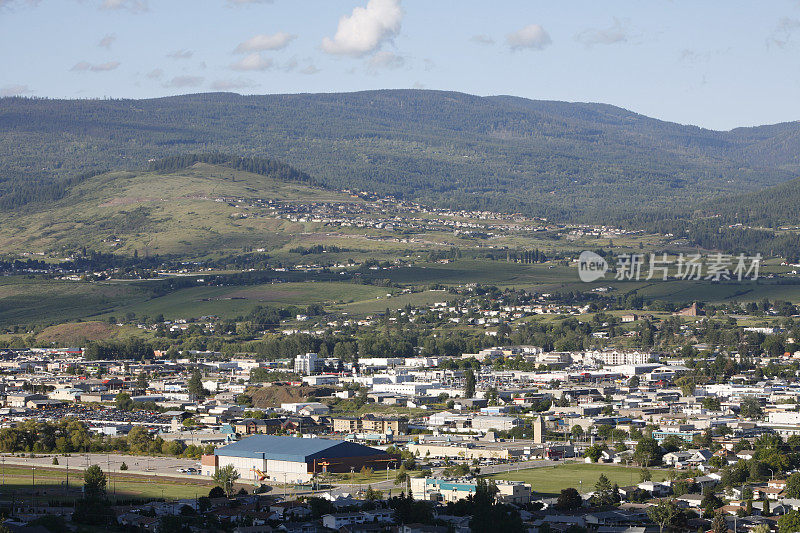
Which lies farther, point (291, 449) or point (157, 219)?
point (157, 219)

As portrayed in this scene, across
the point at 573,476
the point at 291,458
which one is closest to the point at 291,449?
the point at 291,458

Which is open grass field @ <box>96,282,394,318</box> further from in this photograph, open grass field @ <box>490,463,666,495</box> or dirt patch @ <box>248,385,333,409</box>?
open grass field @ <box>490,463,666,495</box>

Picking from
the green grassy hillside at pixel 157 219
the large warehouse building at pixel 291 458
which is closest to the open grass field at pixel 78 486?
the large warehouse building at pixel 291 458

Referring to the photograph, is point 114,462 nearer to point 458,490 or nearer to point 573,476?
point 458,490

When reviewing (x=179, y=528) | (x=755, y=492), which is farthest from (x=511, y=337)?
(x=179, y=528)
